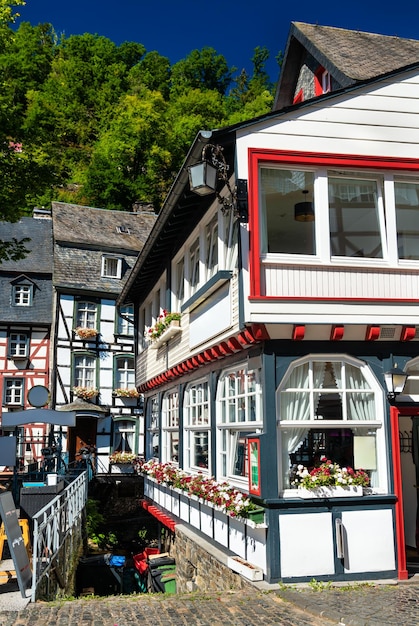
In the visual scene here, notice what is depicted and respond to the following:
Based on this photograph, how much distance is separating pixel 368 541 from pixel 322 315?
2.71 meters

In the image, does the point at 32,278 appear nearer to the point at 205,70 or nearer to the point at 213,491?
the point at 213,491

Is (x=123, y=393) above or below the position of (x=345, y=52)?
below

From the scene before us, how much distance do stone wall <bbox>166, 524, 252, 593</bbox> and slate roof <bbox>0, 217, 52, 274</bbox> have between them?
17.4 metres

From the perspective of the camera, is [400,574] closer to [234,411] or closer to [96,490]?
[234,411]

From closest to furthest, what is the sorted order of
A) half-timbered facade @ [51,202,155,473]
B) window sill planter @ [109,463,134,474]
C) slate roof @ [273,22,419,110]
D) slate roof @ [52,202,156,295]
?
slate roof @ [273,22,419,110] → window sill planter @ [109,463,134,474] → half-timbered facade @ [51,202,155,473] → slate roof @ [52,202,156,295]

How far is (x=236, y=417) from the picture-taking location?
31.8ft

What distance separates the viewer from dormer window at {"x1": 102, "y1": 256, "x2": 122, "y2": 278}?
28.1 m

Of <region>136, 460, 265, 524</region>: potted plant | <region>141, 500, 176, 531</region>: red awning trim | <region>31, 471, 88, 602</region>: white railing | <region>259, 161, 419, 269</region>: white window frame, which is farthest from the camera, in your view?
<region>141, 500, 176, 531</region>: red awning trim

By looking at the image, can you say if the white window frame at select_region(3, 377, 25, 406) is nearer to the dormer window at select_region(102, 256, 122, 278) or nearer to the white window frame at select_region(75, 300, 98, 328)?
the white window frame at select_region(75, 300, 98, 328)

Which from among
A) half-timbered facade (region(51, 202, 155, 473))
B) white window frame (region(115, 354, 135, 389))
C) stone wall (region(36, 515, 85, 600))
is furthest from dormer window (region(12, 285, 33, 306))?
stone wall (region(36, 515, 85, 600))

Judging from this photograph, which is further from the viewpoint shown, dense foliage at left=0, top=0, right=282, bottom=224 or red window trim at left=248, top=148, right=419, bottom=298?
dense foliage at left=0, top=0, right=282, bottom=224

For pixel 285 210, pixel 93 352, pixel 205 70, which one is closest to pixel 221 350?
pixel 285 210

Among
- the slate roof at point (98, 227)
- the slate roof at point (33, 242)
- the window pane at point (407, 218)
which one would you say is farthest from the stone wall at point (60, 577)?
the slate roof at point (33, 242)

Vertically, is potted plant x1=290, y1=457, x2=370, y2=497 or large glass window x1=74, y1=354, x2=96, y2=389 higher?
large glass window x1=74, y1=354, x2=96, y2=389
